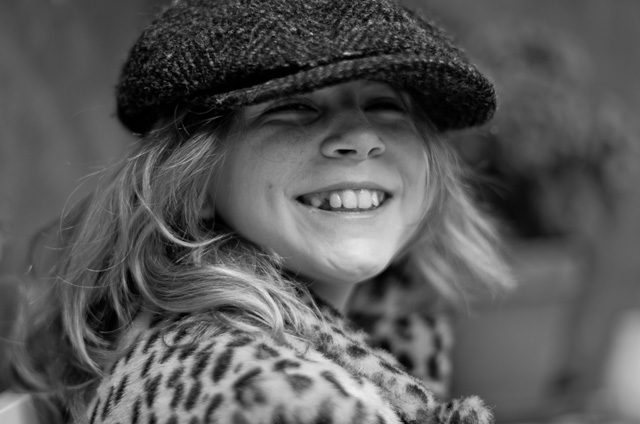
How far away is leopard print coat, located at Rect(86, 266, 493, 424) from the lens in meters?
1.10

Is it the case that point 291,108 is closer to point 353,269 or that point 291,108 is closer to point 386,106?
point 386,106

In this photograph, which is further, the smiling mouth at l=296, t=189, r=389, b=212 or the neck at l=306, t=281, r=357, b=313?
the neck at l=306, t=281, r=357, b=313

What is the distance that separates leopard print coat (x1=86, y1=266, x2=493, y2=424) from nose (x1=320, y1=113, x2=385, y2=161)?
13.7 inches

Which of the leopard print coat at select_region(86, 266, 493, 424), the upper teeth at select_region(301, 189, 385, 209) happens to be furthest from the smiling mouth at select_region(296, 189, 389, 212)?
the leopard print coat at select_region(86, 266, 493, 424)

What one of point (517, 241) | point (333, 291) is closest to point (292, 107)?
point (333, 291)

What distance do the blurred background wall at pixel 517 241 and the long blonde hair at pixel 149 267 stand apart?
1.21 feet

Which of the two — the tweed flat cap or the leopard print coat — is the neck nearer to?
the leopard print coat

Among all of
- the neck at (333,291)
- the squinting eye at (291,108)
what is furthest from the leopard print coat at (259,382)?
the squinting eye at (291,108)

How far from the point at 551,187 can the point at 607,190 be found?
0.89 ft

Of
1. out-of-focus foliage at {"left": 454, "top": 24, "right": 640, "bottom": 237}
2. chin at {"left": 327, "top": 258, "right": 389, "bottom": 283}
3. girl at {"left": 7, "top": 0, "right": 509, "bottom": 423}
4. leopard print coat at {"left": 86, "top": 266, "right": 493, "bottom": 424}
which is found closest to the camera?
leopard print coat at {"left": 86, "top": 266, "right": 493, "bottom": 424}

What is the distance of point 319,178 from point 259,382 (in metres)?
0.51

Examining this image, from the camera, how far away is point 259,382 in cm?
111

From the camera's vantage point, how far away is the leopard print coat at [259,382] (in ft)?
3.61

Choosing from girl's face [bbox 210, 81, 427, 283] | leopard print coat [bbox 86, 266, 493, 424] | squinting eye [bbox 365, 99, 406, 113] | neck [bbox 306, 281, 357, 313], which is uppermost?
squinting eye [bbox 365, 99, 406, 113]
